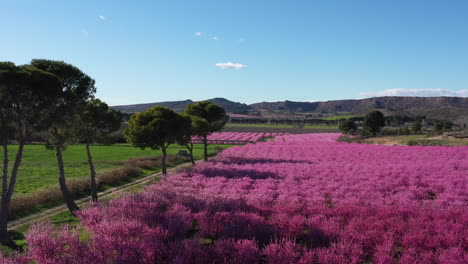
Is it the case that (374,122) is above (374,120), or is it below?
below

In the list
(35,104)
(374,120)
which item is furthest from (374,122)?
(35,104)

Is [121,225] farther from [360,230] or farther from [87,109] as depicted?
[87,109]

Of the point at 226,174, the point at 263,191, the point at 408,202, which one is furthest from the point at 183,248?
the point at 226,174

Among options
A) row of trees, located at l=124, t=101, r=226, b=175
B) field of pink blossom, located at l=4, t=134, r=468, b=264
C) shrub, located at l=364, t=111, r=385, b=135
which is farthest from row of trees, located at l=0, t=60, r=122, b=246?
shrub, located at l=364, t=111, r=385, b=135

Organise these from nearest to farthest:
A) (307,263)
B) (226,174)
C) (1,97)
A: 1. (307,263)
2. (1,97)
3. (226,174)

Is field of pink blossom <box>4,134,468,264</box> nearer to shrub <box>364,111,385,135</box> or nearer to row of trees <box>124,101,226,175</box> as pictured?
row of trees <box>124,101,226,175</box>

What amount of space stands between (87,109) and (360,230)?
17.2m

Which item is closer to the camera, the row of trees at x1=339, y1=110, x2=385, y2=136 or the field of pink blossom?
the field of pink blossom

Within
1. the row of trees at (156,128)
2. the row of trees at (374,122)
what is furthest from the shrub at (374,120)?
the row of trees at (156,128)

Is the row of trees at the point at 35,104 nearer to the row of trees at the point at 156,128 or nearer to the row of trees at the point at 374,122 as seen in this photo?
the row of trees at the point at 156,128

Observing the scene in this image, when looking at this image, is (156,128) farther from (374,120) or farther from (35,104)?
(374,120)

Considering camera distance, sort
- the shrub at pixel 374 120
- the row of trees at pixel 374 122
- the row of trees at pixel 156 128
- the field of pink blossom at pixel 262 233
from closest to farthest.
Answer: the field of pink blossom at pixel 262 233
the row of trees at pixel 156 128
the shrub at pixel 374 120
the row of trees at pixel 374 122

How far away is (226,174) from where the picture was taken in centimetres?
2019

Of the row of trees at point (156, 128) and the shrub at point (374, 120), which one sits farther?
the shrub at point (374, 120)
